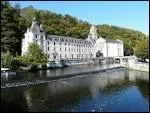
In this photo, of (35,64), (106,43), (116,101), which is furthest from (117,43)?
(116,101)

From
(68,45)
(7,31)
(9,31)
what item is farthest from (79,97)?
(68,45)

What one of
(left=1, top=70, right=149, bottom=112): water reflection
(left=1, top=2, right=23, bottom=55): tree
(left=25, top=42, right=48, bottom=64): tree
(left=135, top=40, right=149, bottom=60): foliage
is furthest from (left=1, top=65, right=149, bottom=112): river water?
(left=1, top=2, right=23, bottom=55): tree

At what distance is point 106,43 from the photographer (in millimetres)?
135750

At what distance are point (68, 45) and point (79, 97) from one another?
77.0 metres

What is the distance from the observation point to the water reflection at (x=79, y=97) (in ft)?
103

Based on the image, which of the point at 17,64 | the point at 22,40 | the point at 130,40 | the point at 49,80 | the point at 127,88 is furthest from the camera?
the point at 130,40

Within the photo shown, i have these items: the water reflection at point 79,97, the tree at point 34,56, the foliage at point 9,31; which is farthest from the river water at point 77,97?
the foliage at point 9,31

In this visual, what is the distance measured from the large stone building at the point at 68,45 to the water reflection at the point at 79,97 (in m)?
49.4

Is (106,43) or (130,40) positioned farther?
(130,40)

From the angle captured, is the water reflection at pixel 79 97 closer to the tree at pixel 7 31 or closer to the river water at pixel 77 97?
the river water at pixel 77 97

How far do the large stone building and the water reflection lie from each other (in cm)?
4936

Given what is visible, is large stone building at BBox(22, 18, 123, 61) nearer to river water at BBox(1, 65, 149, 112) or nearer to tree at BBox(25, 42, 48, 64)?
tree at BBox(25, 42, 48, 64)

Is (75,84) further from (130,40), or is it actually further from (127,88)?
(130,40)

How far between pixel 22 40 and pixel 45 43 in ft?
28.3
